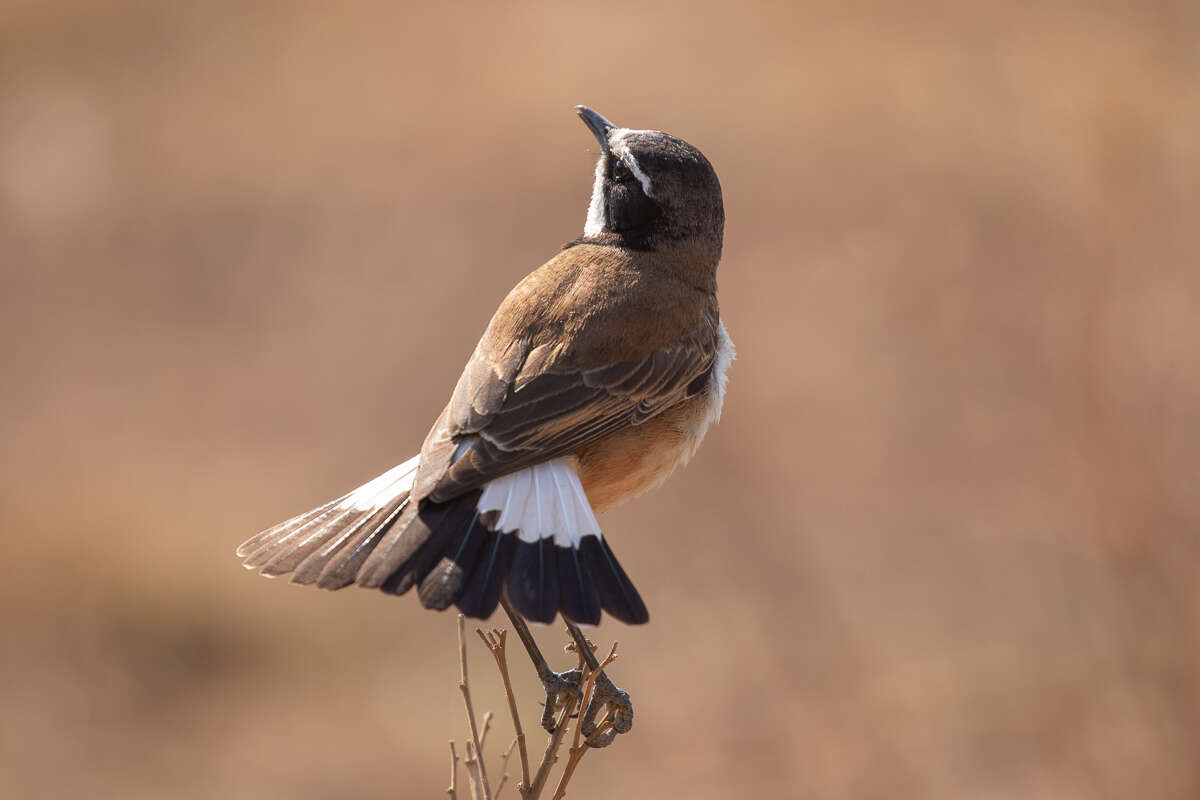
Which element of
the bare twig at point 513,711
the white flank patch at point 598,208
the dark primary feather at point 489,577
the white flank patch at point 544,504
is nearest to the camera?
the bare twig at point 513,711

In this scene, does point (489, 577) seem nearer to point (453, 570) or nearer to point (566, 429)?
point (453, 570)

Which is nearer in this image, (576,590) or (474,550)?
(576,590)

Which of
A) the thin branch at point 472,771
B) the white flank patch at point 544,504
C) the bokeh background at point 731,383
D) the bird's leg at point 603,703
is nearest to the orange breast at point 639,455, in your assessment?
Result: the white flank patch at point 544,504

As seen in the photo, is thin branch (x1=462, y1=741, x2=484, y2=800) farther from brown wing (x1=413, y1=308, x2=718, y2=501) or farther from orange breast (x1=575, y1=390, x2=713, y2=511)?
orange breast (x1=575, y1=390, x2=713, y2=511)

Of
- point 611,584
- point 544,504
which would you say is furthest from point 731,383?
point 611,584

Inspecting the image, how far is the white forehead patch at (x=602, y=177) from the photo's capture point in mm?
5531

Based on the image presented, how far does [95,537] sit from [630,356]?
21.8 ft

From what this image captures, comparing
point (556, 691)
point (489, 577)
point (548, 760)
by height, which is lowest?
point (548, 760)

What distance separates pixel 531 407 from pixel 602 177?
1.43 metres

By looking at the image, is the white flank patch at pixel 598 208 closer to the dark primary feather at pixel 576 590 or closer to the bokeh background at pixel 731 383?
the dark primary feather at pixel 576 590

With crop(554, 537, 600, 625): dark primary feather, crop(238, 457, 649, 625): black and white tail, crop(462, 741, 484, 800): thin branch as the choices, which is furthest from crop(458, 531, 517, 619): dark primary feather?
crop(462, 741, 484, 800): thin branch

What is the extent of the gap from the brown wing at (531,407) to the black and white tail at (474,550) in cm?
10

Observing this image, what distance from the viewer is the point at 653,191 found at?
556cm

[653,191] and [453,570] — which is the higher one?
[653,191]
